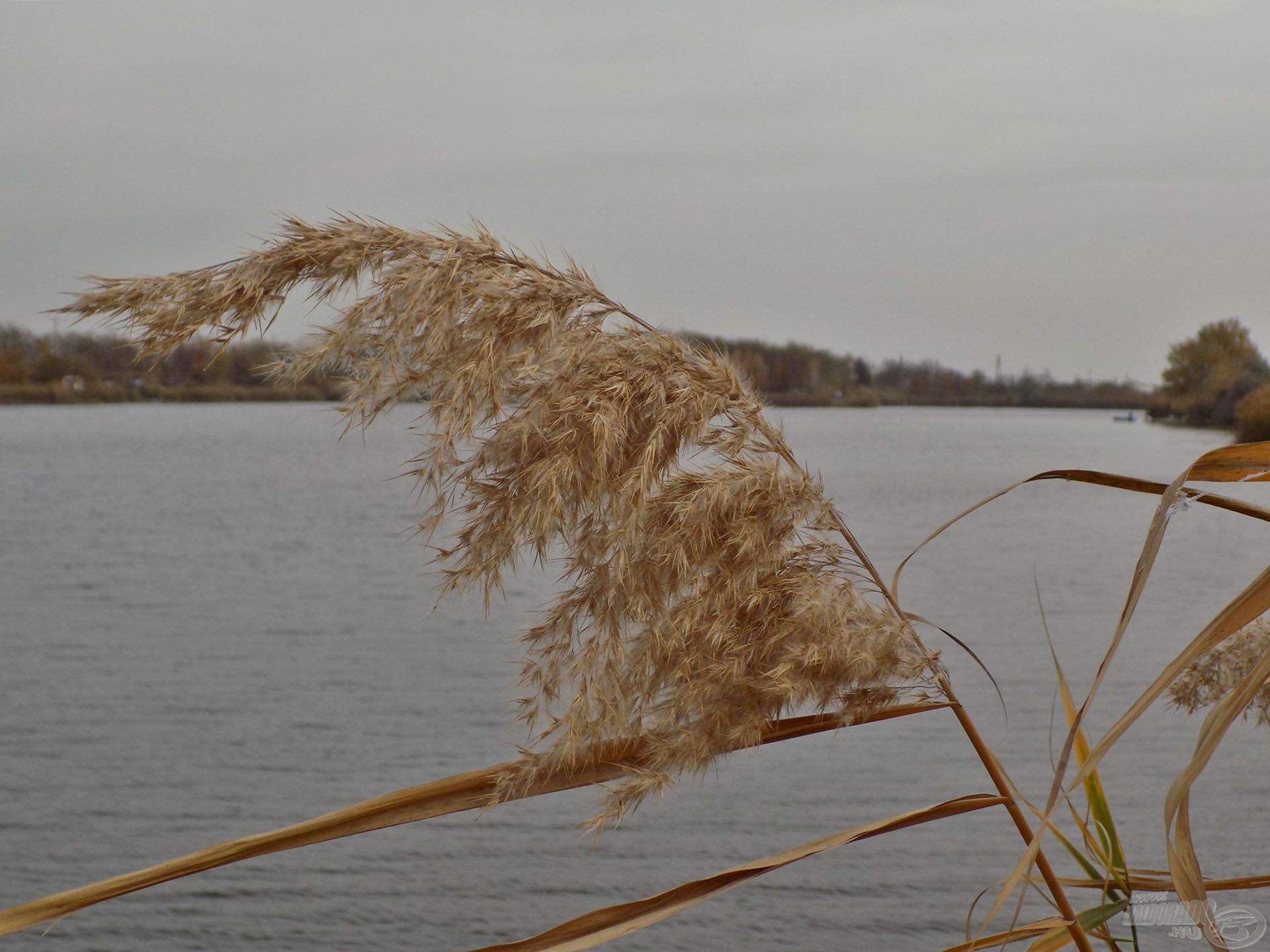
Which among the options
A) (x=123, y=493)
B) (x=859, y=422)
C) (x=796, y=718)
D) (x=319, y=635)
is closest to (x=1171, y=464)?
(x=319, y=635)

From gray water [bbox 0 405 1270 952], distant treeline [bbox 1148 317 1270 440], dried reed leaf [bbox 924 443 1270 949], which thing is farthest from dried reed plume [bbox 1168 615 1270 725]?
distant treeline [bbox 1148 317 1270 440]

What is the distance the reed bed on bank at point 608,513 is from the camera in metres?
1.22

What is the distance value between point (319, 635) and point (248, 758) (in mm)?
5941

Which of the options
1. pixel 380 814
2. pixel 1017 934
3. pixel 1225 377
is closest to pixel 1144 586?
pixel 1017 934

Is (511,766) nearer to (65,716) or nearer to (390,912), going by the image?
(390,912)

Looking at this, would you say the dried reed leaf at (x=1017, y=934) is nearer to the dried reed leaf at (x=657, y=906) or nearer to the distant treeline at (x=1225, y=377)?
the dried reed leaf at (x=657, y=906)

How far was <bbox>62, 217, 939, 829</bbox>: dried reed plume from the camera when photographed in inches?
48.9

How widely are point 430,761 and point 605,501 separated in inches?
310

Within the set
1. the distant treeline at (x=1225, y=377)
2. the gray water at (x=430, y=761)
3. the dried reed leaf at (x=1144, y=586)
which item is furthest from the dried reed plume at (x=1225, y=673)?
the distant treeline at (x=1225, y=377)

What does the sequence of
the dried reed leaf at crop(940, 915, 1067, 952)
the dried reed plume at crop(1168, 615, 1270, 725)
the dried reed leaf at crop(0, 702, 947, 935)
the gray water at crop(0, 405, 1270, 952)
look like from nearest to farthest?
the dried reed leaf at crop(0, 702, 947, 935), the dried reed leaf at crop(940, 915, 1067, 952), the dried reed plume at crop(1168, 615, 1270, 725), the gray water at crop(0, 405, 1270, 952)

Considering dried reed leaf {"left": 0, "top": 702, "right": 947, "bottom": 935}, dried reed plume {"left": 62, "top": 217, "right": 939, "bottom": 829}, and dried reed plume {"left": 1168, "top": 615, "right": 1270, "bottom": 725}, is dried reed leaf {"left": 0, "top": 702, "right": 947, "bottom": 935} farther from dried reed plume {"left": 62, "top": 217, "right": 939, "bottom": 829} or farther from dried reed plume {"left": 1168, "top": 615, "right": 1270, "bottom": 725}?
dried reed plume {"left": 1168, "top": 615, "right": 1270, "bottom": 725}

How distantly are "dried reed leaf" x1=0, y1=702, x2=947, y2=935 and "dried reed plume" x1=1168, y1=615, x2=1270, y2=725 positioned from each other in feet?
1.34

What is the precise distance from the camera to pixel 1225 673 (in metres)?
1.42

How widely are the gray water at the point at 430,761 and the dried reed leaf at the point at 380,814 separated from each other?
10.1 inches
